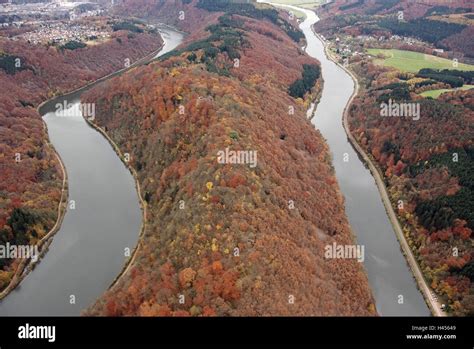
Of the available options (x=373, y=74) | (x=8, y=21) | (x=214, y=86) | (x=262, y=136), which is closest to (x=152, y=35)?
(x=8, y=21)

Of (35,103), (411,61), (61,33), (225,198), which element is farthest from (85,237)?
(61,33)

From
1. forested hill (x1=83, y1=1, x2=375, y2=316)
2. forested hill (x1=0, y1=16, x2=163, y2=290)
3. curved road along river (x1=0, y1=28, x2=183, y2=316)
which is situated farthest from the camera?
forested hill (x1=0, y1=16, x2=163, y2=290)

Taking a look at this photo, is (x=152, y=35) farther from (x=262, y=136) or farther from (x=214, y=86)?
(x=262, y=136)

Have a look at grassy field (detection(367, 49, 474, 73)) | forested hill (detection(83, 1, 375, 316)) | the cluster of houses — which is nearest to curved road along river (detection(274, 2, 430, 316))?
forested hill (detection(83, 1, 375, 316))

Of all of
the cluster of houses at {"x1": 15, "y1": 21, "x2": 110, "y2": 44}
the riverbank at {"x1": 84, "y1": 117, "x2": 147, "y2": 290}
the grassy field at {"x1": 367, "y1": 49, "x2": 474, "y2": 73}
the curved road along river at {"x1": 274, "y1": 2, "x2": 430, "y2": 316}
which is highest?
the grassy field at {"x1": 367, "y1": 49, "x2": 474, "y2": 73}

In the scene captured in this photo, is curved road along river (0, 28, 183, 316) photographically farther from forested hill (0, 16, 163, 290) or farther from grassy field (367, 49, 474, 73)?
grassy field (367, 49, 474, 73)

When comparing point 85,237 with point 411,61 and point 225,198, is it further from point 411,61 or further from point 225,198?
point 411,61

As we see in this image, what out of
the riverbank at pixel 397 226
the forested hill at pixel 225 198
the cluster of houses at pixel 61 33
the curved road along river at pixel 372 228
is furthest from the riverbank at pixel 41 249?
the cluster of houses at pixel 61 33
